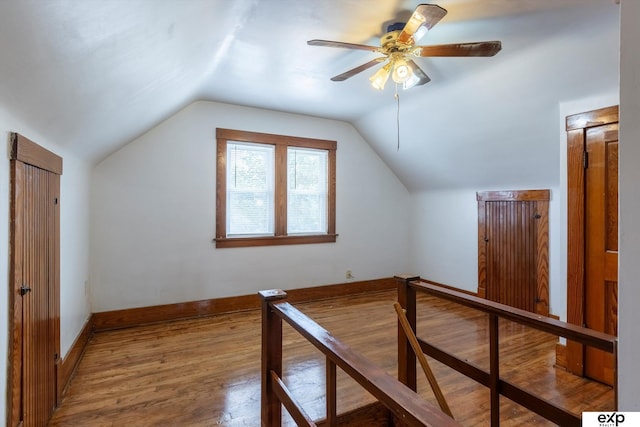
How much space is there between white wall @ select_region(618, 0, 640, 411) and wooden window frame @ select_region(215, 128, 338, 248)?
3745 millimetres

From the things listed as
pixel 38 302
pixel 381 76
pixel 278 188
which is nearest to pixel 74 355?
pixel 38 302

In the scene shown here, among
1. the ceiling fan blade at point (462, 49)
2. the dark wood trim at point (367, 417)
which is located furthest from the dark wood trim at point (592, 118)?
the dark wood trim at point (367, 417)

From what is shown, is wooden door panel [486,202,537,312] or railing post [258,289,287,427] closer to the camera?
railing post [258,289,287,427]

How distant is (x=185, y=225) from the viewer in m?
3.76

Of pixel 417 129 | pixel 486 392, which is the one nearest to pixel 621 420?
pixel 486 392

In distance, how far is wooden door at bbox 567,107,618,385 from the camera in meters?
2.33

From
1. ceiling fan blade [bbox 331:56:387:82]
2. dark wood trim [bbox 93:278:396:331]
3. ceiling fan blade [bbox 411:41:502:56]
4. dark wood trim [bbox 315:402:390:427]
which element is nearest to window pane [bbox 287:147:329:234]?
dark wood trim [bbox 93:278:396:331]

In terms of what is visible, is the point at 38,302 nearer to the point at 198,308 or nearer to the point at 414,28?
the point at 198,308

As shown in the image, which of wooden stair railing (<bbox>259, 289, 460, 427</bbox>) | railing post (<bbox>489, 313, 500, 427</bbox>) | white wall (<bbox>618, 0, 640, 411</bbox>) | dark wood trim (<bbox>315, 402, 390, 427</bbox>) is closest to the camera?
white wall (<bbox>618, 0, 640, 411</bbox>)

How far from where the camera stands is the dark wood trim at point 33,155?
4.82ft

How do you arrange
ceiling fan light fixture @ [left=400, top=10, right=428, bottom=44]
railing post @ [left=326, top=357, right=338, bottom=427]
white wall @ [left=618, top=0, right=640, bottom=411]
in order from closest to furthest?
1. white wall @ [left=618, top=0, right=640, bottom=411]
2. railing post @ [left=326, top=357, right=338, bottom=427]
3. ceiling fan light fixture @ [left=400, top=10, right=428, bottom=44]

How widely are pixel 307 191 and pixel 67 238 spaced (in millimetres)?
2747

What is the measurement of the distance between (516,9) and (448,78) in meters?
1.01

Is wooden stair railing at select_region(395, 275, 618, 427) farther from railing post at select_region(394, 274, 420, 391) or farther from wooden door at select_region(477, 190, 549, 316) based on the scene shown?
wooden door at select_region(477, 190, 549, 316)
